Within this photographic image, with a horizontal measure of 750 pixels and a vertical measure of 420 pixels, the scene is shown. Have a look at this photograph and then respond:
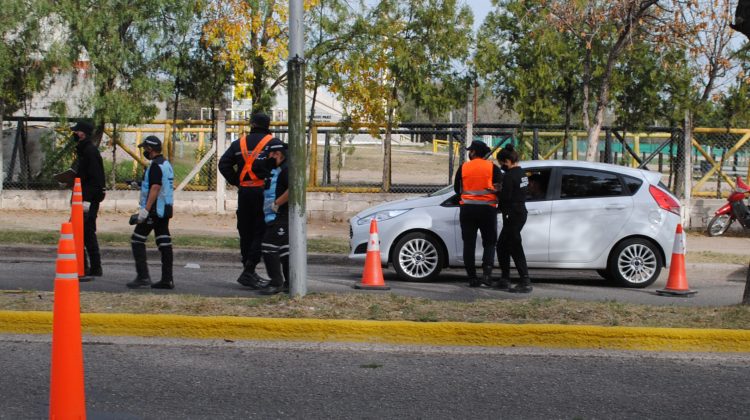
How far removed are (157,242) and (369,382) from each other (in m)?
4.38

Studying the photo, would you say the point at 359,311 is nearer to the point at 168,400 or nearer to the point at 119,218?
the point at 168,400

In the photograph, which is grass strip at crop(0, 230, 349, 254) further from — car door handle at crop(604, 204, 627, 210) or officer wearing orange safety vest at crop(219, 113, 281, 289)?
officer wearing orange safety vest at crop(219, 113, 281, 289)

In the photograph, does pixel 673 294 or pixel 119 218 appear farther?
pixel 119 218

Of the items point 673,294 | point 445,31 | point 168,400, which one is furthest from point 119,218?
point 168,400

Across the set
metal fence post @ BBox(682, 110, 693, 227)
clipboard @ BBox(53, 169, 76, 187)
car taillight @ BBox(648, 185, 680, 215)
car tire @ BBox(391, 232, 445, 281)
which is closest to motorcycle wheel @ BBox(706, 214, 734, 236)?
metal fence post @ BBox(682, 110, 693, 227)

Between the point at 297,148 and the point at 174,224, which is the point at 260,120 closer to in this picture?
→ the point at 297,148

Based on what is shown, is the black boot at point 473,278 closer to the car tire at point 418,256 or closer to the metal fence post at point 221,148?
the car tire at point 418,256

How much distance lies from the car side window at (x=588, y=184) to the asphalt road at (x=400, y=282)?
1.15 m

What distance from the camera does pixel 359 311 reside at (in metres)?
7.80

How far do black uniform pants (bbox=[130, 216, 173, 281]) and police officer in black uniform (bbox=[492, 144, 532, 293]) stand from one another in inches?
144

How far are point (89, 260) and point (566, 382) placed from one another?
256 inches

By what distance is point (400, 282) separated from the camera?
1164cm

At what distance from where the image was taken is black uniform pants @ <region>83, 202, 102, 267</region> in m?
10.4

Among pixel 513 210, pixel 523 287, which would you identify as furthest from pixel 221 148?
pixel 523 287
